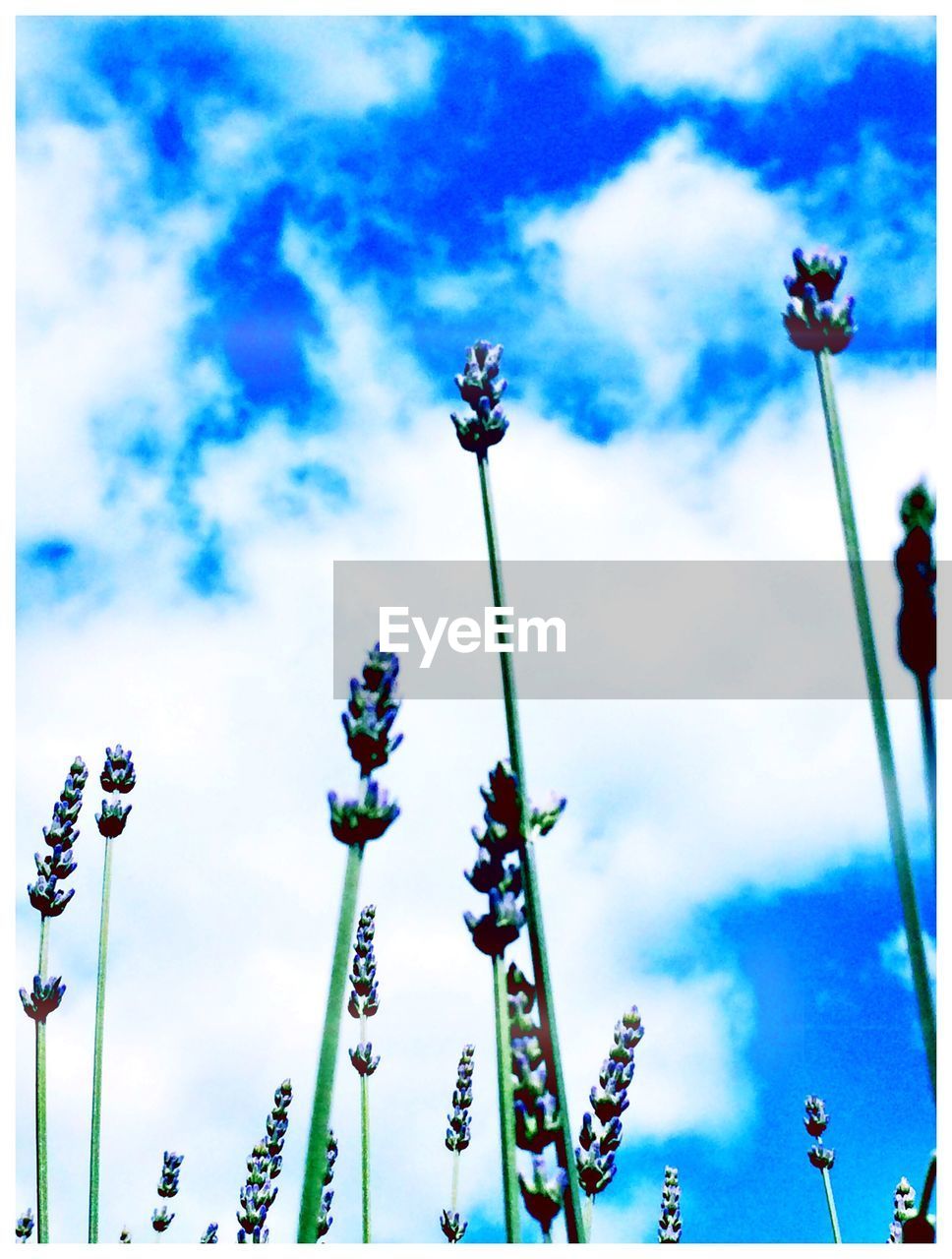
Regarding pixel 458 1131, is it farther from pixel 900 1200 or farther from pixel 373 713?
pixel 373 713

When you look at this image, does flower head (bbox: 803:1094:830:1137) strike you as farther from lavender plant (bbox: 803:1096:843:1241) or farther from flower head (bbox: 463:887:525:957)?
flower head (bbox: 463:887:525:957)

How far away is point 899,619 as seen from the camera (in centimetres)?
105

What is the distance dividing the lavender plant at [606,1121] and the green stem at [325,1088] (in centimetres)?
94

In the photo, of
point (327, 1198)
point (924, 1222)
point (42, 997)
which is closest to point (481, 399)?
point (924, 1222)

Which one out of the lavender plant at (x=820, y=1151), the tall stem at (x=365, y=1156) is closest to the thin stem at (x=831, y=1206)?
the lavender plant at (x=820, y=1151)

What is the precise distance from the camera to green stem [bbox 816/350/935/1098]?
1051mm

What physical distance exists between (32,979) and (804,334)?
2.70 meters

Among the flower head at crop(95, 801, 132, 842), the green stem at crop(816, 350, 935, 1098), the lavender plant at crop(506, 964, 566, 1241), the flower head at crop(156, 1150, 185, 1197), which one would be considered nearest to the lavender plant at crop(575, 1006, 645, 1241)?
the lavender plant at crop(506, 964, 566, 1241)

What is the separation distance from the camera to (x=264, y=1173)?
369cm

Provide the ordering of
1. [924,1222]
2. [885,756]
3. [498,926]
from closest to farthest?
1. [885,756]
2. [924,1222]
3. [498,926]

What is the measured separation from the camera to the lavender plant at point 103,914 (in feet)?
9.67

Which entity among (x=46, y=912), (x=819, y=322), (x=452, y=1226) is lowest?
(x=452, y=1226)

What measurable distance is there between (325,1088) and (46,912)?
2473 millimetres

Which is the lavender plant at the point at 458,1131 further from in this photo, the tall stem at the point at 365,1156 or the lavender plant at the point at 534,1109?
the lavender plant at the point at 534,1109
